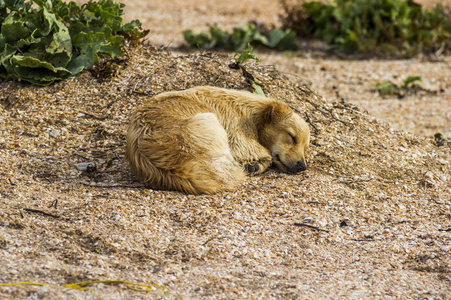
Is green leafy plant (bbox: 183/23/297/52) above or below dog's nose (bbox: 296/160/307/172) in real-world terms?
above

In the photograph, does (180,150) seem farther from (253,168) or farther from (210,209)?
(253,168)

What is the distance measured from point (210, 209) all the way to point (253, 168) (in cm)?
107

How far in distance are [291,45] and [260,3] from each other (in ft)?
16.5

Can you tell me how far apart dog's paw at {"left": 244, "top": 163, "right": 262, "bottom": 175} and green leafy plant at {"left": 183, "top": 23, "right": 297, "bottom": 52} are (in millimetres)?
5747

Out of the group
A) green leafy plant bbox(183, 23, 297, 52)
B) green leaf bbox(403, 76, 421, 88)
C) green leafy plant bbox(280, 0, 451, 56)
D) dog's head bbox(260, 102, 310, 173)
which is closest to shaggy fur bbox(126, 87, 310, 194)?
dog's head bbox(260, 102, 310, 173)

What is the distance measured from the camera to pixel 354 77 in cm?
1075

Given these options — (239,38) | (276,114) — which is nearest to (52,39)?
(276,114)

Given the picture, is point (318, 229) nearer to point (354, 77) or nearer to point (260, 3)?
point (354, 77)

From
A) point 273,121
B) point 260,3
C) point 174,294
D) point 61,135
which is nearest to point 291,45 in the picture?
point 260,3

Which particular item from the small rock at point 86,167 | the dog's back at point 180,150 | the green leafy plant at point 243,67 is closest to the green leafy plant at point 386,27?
the green leafy plant at point 243,67

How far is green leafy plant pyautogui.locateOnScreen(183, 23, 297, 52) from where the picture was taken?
1144cm

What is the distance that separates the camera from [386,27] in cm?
1207

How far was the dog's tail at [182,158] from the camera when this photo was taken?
Result: 512 cm

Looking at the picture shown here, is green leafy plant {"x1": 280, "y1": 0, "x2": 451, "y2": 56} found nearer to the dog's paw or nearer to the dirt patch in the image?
the dirt patch
